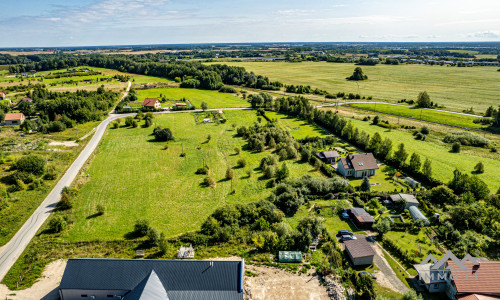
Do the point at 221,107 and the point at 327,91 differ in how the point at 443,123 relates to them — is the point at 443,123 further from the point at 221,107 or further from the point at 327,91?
the point at 221,107

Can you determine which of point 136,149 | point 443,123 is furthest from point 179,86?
point 443,123

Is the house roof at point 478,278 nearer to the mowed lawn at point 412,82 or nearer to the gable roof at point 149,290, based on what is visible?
the gable roof at point 149,290

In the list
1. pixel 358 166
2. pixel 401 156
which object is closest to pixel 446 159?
pixel 401 156

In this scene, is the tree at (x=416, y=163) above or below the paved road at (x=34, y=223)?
above

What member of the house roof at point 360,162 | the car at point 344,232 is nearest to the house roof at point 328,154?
the house roof at point 360,162

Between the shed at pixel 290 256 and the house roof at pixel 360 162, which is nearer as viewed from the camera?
the shed at pixel 290 256

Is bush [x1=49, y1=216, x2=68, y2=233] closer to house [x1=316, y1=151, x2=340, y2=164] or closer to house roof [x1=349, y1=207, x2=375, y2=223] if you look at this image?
house roof [x1=349, y1=207, x2=375, y2=223]
